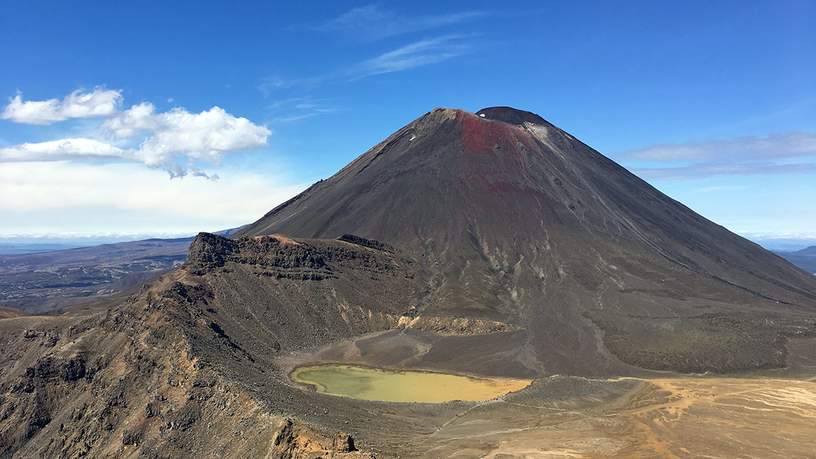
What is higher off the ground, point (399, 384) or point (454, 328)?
point (454, 328)

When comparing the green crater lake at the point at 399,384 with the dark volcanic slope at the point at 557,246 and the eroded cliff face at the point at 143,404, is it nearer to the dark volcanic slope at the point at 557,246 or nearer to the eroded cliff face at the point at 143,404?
the dark volcanic slope at the point at 557,246

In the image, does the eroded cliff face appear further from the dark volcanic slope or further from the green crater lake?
the dark volcanic slope

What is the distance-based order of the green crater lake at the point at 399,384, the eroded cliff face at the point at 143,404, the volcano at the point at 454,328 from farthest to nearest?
the green crater lake at the point at 399,384 → the volcano at the point at 454,328 → the eroded cliff face at the point at 143,404

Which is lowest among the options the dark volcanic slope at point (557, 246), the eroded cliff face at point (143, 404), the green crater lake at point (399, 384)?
the green crater lake at point (399, 384)

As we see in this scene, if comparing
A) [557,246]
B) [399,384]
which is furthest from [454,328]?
[557,246]

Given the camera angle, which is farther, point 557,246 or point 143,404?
point 557,246

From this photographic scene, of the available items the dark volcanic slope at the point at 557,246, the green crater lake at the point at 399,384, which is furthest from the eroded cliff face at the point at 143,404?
the dark volcanic slope at the point at 557,246

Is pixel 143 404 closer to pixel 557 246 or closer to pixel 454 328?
pixel 454 328
